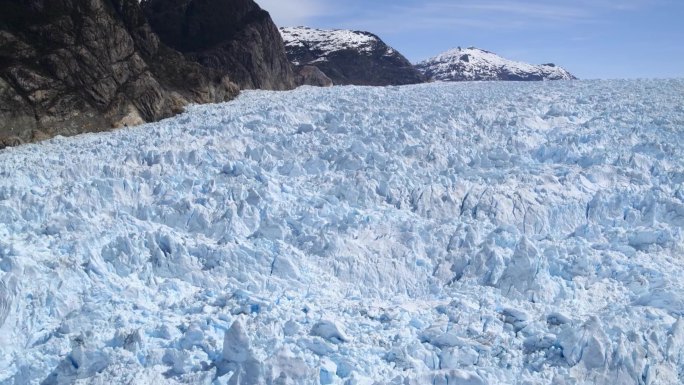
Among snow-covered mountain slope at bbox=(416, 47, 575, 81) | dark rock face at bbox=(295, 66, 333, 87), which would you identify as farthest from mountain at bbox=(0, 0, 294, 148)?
snow-covered mountain slope at bbox=(416, 47, 575, 81)

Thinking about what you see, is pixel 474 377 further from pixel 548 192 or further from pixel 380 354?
pixel 548 192

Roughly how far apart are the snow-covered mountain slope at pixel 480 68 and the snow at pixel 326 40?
1001 inches

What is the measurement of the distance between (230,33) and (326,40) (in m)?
19.9

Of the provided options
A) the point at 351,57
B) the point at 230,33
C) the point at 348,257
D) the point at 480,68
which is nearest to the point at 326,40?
the point at 351,57

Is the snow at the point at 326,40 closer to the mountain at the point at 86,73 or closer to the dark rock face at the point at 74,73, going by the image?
the mountain at the point at 86,73

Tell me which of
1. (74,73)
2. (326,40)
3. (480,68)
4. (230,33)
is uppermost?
(326,40)

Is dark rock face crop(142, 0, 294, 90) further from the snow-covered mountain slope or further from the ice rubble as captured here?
the snow-covered mountain slope

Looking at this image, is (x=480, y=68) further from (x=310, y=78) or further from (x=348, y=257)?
(x=348, y=257)

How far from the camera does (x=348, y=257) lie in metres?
7.90

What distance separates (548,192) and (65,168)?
8.78m

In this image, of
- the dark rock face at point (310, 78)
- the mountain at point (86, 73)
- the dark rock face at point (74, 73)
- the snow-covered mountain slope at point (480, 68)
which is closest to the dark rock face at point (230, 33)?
the dark rock face at point (310, 78)

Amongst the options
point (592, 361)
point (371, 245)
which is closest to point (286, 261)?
point (371, 245)

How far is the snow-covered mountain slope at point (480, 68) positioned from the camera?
73562 millimetres

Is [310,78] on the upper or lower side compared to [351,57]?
lower
